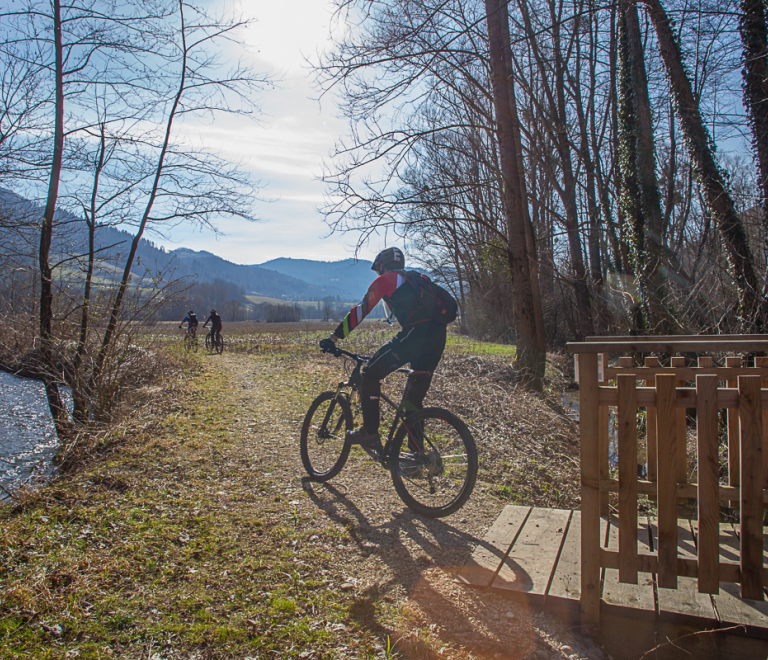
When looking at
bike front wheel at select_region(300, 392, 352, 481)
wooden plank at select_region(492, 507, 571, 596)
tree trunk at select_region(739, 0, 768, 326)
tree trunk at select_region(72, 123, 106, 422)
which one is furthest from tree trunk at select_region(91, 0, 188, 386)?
tree trunk at select_region(739, 0, 768, 326)

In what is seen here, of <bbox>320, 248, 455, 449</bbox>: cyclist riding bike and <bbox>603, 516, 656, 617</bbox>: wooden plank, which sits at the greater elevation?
<bbox>320, 248, 455, 449</bbox>: cyclist riding bike

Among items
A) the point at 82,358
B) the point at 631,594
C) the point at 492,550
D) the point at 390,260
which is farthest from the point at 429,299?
the point at 82,358

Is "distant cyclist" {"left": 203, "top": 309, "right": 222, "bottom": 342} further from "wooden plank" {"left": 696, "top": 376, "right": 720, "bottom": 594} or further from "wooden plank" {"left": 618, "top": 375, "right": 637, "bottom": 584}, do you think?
"wooden plank" {"left": 696, "top": 376, "right": 720, "bottom": 594}

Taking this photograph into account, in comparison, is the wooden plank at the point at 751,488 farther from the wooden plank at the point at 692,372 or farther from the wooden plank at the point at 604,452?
the wooden plank at the point at 604,452

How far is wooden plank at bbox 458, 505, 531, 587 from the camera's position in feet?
10.6

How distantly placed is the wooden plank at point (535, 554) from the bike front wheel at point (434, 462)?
56 centimetres

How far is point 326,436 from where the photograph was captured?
534 cm

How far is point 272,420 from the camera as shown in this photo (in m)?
8.38

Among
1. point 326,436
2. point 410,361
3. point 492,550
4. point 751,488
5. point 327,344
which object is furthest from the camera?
point 326,436

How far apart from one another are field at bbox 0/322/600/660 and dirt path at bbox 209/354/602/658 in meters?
0.01

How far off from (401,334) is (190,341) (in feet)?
51.7

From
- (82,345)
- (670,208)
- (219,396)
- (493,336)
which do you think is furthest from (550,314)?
(82,345)

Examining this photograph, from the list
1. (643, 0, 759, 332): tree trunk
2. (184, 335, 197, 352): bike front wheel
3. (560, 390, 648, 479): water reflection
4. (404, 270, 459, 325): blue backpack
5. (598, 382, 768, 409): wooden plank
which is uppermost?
(643, 0, 759, 332): tree trunk

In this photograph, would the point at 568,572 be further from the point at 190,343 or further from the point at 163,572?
the point at 190,343
